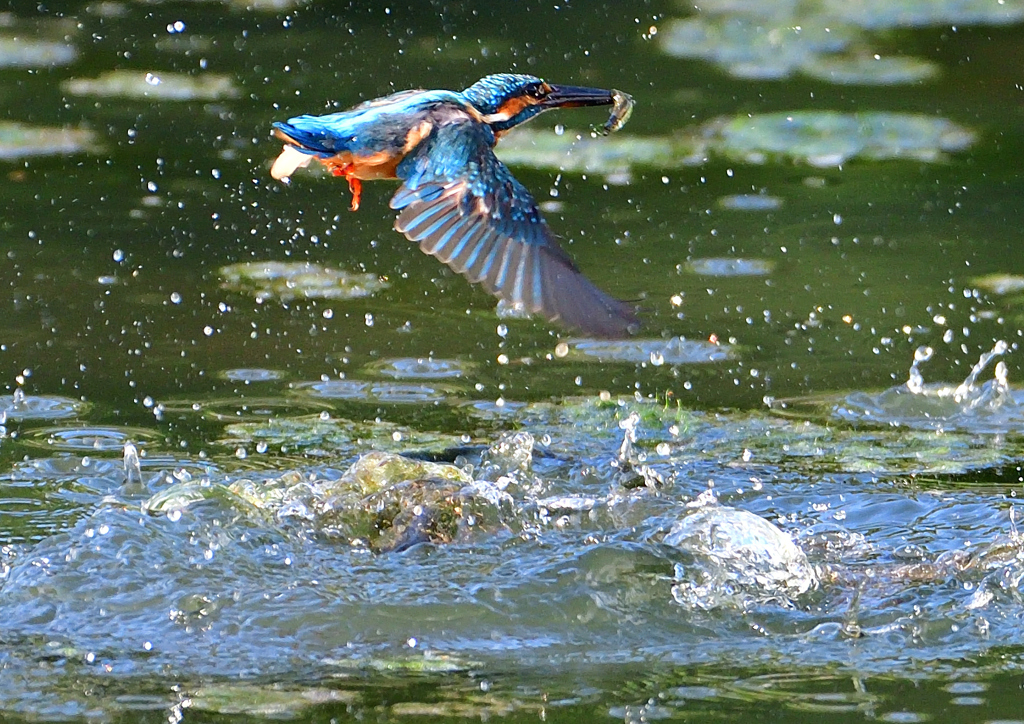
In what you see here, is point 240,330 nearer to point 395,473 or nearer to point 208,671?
point 395,473

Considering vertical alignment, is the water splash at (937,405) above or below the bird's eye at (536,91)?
below

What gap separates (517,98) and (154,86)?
3617 millimetres

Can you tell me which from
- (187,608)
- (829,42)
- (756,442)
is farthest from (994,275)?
(187,608)

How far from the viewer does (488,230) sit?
3920mm

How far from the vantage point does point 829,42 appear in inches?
320

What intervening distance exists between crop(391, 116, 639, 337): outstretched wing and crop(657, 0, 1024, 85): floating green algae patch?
3.97 meters

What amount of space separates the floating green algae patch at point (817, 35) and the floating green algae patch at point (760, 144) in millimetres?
466

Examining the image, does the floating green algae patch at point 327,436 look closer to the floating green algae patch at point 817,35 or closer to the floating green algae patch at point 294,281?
the floating green algae patch at point 294,281

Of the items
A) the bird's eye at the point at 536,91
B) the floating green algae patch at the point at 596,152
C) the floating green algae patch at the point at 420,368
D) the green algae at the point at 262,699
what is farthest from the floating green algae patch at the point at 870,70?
the green algae at the point at 262,699

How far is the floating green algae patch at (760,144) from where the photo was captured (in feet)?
23.3

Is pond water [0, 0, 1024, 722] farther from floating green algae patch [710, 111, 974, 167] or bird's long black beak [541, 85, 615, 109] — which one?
bird's long black beak [541, 85, 615, 109]

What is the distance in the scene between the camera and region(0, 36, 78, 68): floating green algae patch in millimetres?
7852

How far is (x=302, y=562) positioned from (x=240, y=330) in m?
1.98

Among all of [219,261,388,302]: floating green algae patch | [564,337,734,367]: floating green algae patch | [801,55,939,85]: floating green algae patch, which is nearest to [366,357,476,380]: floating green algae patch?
[564,337,734,367]: floating green algae patch
